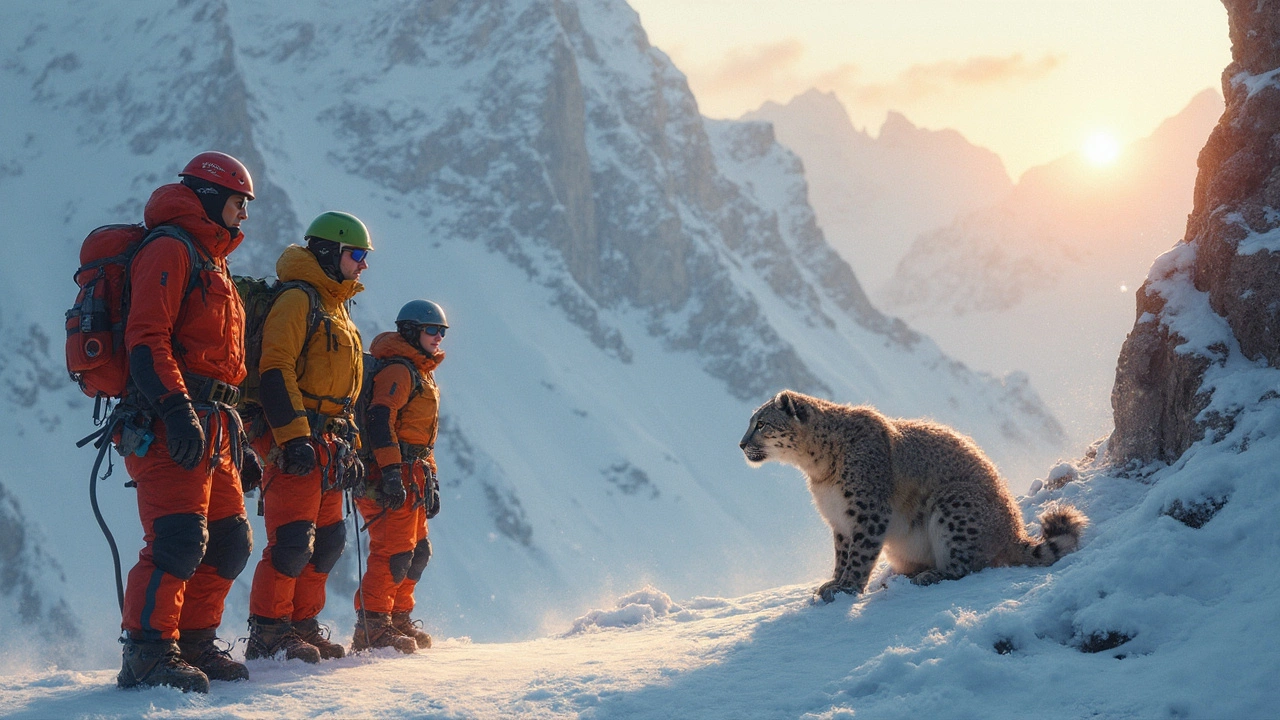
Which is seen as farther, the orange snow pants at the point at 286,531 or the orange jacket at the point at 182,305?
the orange snow pants at the point at 286,531

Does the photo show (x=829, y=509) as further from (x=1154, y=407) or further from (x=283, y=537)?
(x=283, y=537)

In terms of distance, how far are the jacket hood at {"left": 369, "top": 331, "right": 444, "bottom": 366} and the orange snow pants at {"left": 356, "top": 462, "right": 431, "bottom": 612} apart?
105 cm

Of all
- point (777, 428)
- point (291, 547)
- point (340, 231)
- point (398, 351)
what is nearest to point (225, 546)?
point (291, 547)

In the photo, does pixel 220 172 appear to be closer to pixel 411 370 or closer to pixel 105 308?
pixel 105 308

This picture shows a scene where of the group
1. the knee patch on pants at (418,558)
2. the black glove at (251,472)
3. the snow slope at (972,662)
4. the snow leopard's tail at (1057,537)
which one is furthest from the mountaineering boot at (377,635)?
the snow leopard's tail at (1057,537)

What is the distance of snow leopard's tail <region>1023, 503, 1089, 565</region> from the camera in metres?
7.79

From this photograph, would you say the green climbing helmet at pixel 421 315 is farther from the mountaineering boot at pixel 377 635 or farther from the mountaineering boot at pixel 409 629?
the mountaineering boot at pixel 409 629

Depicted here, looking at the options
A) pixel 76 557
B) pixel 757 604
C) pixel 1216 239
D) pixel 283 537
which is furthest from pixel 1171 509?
pixel 76 557

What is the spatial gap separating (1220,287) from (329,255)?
8.11 m

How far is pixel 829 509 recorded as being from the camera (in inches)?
336

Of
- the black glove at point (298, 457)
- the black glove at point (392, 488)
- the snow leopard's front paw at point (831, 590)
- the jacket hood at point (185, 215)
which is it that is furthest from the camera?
the black glove at point (392, 488)

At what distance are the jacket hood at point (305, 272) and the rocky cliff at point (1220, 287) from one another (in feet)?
24.7

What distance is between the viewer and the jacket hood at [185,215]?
665 centimetres

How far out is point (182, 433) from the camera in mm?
6008
